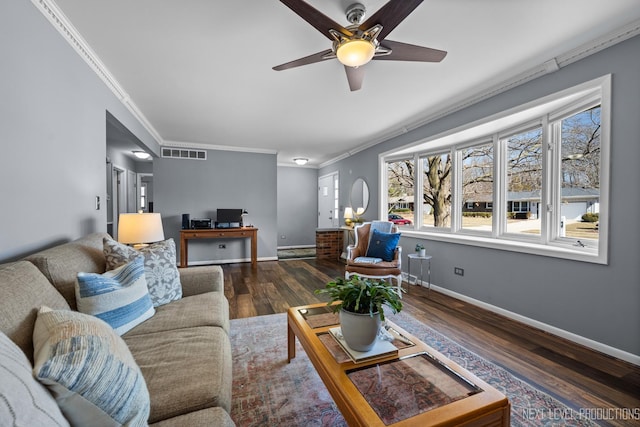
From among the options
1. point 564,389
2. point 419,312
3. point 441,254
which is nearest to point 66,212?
point 419,312

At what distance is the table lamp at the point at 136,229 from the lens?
2584 mm

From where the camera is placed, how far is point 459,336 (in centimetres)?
237

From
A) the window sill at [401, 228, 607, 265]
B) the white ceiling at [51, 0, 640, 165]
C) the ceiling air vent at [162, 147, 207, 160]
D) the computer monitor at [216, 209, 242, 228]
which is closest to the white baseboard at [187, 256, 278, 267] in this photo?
the computer monitor at [216, 209, 242, 228]

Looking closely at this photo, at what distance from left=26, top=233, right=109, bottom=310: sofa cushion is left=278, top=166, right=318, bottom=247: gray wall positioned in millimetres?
5932

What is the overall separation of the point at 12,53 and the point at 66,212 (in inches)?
39.0

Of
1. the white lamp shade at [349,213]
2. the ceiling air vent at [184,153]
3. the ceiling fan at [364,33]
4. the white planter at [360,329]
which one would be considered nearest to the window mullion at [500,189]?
the ceiling fan at [364,33]

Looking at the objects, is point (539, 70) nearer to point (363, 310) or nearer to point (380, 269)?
point (380, 269)

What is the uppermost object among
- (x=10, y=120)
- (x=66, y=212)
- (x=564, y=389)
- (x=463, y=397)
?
(x=10, y=120)

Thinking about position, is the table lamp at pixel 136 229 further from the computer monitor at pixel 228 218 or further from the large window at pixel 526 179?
the large window at pixel 526 179

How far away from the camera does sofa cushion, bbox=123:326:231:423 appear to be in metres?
0.99

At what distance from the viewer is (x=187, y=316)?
1679 mm

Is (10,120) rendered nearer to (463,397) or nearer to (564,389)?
(463,397)

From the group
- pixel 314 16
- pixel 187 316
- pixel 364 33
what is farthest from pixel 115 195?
pixel 364 33

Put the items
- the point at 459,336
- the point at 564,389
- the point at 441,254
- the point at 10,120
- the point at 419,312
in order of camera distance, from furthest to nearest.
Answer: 1. the point at 441,254
2. the point at 419,312
3. the point at 459,336
4. the point at 564,389
5. the point at 10,120
